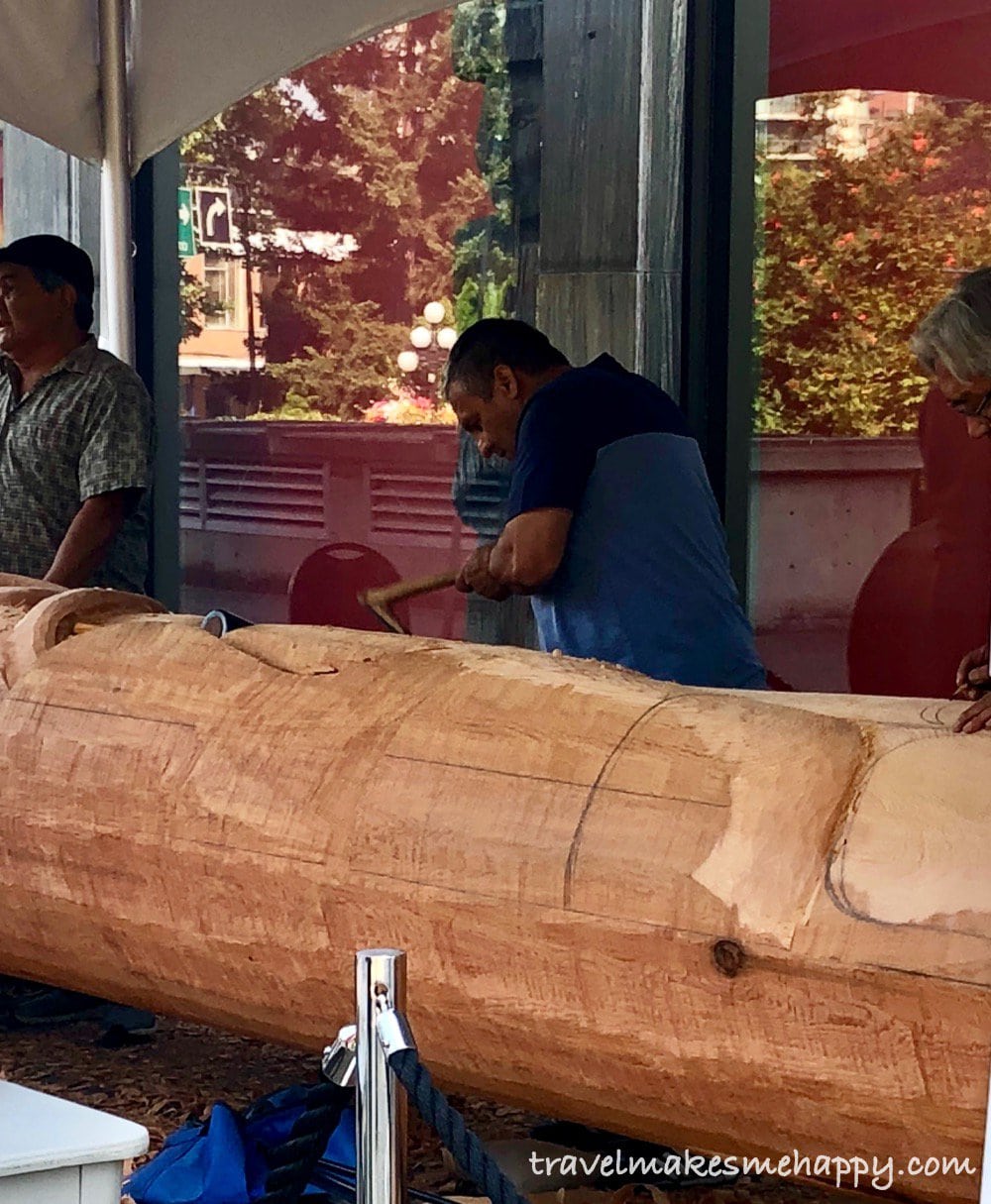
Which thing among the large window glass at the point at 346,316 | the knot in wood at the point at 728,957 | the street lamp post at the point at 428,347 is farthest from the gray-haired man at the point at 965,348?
the street lamp post at the point at 428,347

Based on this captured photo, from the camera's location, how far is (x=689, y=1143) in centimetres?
235

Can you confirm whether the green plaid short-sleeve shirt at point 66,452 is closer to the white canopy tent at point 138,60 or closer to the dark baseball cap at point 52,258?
the dark baseball cap at point 52,258

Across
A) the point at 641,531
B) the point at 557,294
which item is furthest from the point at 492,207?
the point at 641,531

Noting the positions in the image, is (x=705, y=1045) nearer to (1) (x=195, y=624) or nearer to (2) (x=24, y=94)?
(1) (x=195, y=624)

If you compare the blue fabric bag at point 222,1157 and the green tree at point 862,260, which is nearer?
the blue fabric bag at point 222,1157

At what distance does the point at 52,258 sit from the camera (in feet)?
15.9

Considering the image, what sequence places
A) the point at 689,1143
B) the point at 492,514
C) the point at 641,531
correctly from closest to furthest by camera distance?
1. the point at 689,1143
2. the point at 641,531
3. the point at 492,514

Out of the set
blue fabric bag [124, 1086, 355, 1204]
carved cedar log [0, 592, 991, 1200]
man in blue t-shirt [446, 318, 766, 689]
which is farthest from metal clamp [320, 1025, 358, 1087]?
man in blue t-shirt [446, 318, 766, 689]

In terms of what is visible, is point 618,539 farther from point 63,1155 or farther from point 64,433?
point 63,1155

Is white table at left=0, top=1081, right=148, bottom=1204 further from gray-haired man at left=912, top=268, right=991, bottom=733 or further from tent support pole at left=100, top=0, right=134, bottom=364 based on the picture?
tent support pole at left=100, top=0, right=134, bottom=364

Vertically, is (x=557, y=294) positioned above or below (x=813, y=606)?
above

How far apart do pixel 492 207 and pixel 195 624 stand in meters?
3.02

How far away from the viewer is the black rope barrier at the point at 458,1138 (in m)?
1.77

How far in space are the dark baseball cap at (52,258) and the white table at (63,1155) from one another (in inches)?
129
